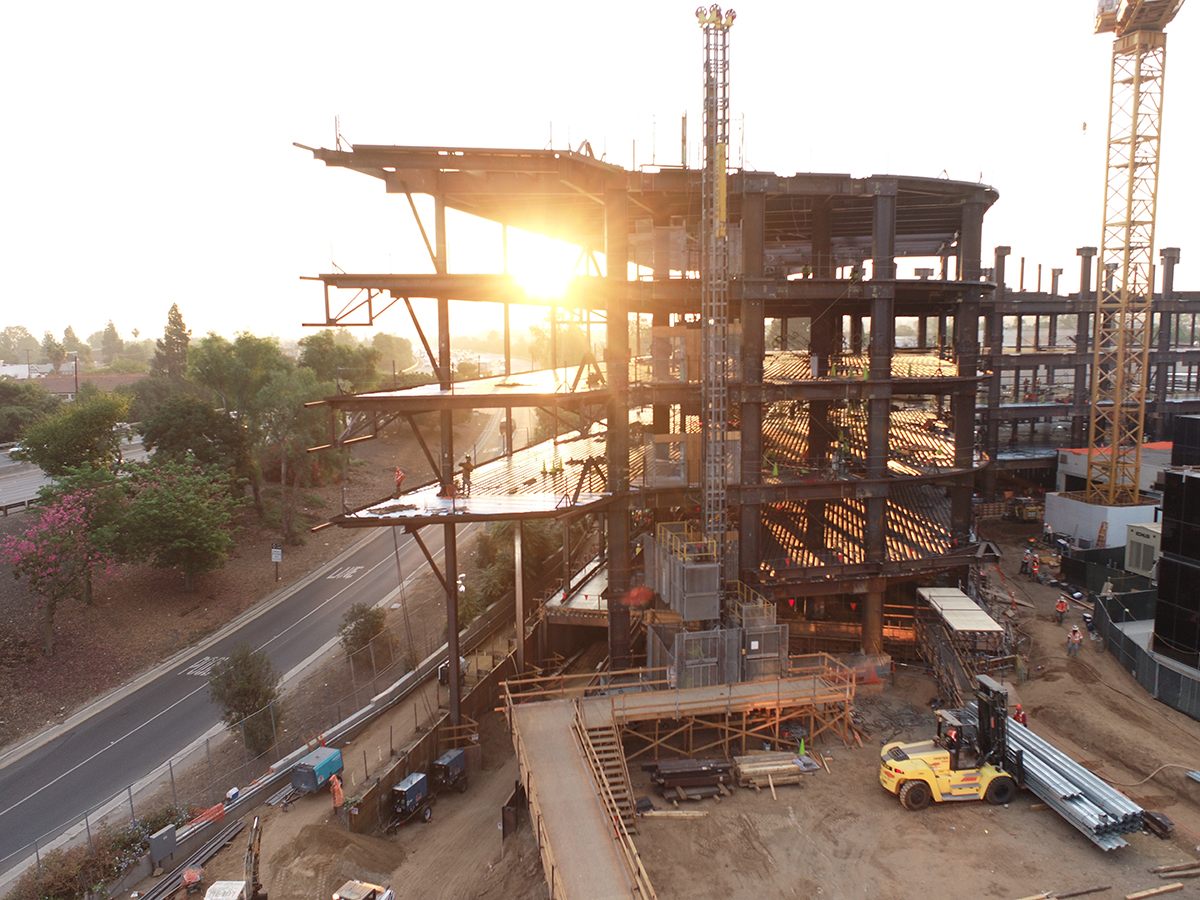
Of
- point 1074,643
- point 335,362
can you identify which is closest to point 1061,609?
point 1074,643

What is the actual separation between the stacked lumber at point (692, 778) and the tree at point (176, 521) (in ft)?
114

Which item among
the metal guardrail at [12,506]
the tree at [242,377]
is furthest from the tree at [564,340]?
the metal guardrail at [12,506]

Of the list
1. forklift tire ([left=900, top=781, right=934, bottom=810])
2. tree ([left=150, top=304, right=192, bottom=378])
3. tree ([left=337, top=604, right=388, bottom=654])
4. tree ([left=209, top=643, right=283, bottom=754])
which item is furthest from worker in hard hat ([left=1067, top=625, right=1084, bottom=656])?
tree ([left=150, top=304, right=192, bottom=378])

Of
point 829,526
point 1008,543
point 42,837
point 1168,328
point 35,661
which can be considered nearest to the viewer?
point 42,837

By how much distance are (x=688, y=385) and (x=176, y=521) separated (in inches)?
1328

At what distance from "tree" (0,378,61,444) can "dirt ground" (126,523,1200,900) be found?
63.4m

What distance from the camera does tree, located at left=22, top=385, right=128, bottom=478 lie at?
48562mm

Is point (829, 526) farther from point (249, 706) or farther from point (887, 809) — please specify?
point (249, 706)

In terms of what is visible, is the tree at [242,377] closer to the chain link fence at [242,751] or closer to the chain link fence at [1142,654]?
the chain link fence at [242,751]

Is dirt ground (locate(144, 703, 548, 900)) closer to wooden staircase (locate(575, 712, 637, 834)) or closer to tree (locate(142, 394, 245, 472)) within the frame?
wooden staircase (locate(575, 712, 637, 834))

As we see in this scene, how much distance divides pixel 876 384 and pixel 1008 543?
27.9 m

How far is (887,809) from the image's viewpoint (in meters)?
22.1

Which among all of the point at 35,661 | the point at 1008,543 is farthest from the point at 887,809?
the point at 35,661

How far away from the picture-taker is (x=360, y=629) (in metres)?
36.2
